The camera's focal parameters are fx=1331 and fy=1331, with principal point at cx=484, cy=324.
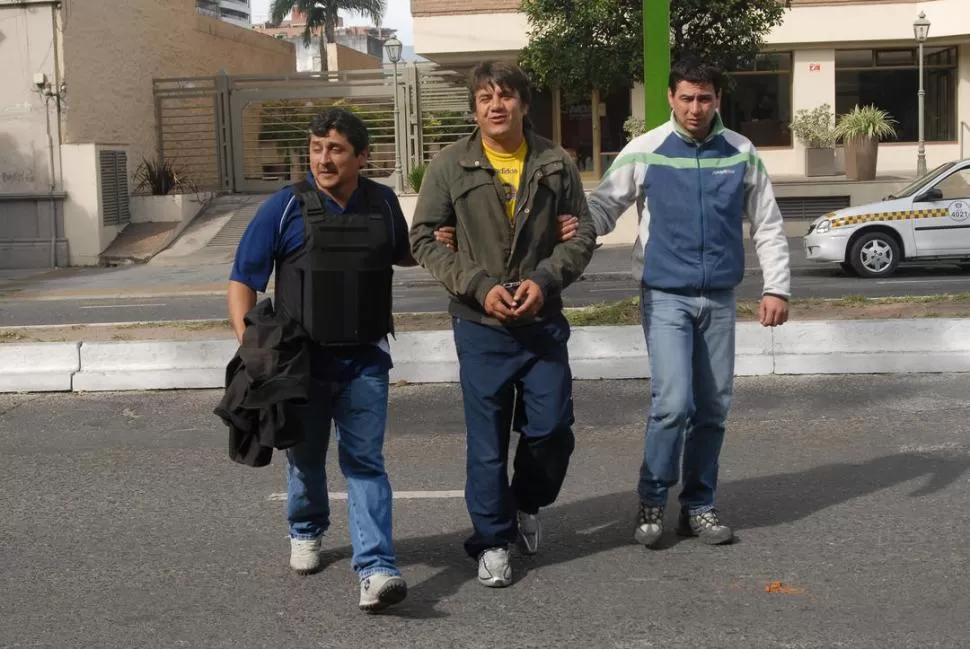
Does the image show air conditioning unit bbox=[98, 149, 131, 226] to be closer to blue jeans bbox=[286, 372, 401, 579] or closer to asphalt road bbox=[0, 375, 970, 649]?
asphalt road bbox=[0, 375, 970, 649]

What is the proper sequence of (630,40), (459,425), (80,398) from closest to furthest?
(459,425) < (80,398) < (630,40)

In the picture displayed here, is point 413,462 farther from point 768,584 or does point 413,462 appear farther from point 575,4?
point 575,4

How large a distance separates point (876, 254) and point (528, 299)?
13.8 m

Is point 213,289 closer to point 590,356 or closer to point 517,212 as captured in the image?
point 590,356

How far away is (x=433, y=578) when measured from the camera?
17.2ft

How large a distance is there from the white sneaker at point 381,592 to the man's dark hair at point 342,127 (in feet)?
5.13

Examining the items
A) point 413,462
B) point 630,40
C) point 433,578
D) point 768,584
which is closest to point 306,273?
point 433,578

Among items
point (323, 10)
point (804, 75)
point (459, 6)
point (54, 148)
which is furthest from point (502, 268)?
point (323, 10)

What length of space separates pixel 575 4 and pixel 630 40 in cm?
Result: 129

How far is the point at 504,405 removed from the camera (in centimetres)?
512

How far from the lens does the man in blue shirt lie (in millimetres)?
4879

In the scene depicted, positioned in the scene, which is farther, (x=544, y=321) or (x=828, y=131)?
(x=828, y=131)

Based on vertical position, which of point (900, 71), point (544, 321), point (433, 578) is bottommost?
point (433, 578)

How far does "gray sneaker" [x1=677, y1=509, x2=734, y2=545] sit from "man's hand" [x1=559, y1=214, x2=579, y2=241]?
1.38m
